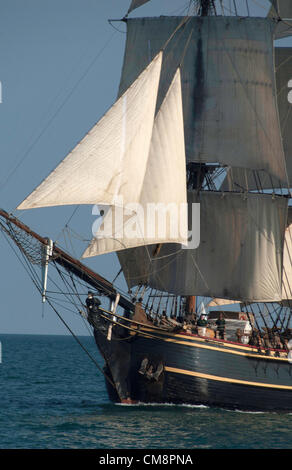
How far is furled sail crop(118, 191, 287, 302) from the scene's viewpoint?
41.6m

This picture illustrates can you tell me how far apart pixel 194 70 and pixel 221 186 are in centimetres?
917

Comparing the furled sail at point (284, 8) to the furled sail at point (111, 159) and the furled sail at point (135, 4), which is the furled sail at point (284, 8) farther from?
the furled sail at point (111, 159)

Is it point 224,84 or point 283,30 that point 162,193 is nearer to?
point 224,84

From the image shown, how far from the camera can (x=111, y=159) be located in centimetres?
3447

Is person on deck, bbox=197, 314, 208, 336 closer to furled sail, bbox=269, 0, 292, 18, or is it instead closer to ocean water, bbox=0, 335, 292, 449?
ocean water, bbox=0, 335, 292, 449

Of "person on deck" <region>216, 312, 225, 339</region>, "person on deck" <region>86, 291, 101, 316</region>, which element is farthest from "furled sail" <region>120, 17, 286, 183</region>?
"person on deck" <region>86, 291, 101, 316</region>

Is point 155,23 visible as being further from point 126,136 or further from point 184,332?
point 184,332

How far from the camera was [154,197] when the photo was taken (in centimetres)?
3644

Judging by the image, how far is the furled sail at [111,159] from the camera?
3281cm

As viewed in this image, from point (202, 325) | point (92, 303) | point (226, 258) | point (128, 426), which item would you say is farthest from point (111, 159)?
point (128, 426)

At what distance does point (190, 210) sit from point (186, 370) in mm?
9636

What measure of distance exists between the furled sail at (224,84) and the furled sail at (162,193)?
189 inches
